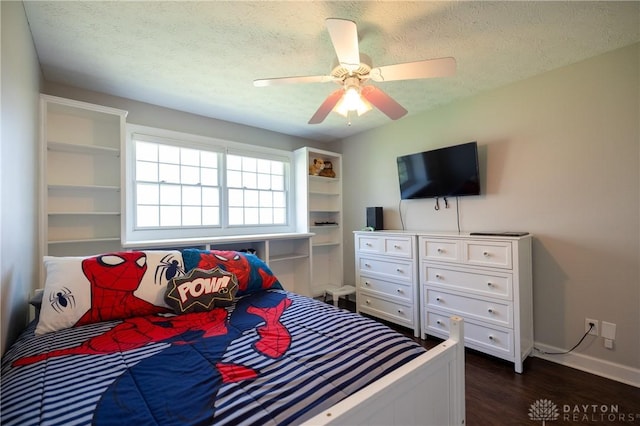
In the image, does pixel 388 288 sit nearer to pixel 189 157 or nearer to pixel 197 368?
pixel 197 368

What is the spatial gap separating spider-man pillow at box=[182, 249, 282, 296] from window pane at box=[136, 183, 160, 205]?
124cm

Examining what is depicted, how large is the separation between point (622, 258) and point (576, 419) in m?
1.16

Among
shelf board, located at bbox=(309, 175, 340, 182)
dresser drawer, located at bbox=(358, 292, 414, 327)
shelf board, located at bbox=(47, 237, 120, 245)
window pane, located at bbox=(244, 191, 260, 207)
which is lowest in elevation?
dresser drawer, located at bbox=(358, 292, 414, 327)

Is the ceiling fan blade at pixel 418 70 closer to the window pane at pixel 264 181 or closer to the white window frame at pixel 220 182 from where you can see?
the white window frame at pixel 220 182

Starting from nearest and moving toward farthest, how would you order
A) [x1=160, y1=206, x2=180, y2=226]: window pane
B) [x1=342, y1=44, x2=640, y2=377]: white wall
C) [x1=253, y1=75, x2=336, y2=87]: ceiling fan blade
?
[x1=253, y1=75, x2=336, y2=87]: ceiling fan blade, [x1=342, y1=44, x2=640, y2=377]: white wall, [x1=160, y1=206, x2=180, y2=226]: window pane

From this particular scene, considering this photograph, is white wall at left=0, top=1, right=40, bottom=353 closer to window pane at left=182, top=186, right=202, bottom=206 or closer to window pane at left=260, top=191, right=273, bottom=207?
window pane at left=182, top=186, right=202, bottom=206

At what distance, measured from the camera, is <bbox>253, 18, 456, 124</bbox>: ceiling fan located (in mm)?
1362

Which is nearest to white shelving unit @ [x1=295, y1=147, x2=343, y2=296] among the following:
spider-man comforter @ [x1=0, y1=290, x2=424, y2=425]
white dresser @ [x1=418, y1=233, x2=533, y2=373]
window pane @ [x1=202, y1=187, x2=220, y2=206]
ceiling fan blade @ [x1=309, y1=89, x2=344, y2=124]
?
window pane @ [x1=202, y1=187, x2=220, y2=206]

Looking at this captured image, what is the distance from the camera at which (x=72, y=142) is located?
2377 mm

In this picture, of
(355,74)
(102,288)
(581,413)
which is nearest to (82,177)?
(102,288)

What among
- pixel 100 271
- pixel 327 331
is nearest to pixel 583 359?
pixel 327 331

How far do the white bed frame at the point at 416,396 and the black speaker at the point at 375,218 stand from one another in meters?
2.27

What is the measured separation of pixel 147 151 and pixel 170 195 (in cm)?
49

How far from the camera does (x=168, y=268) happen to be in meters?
1.81
